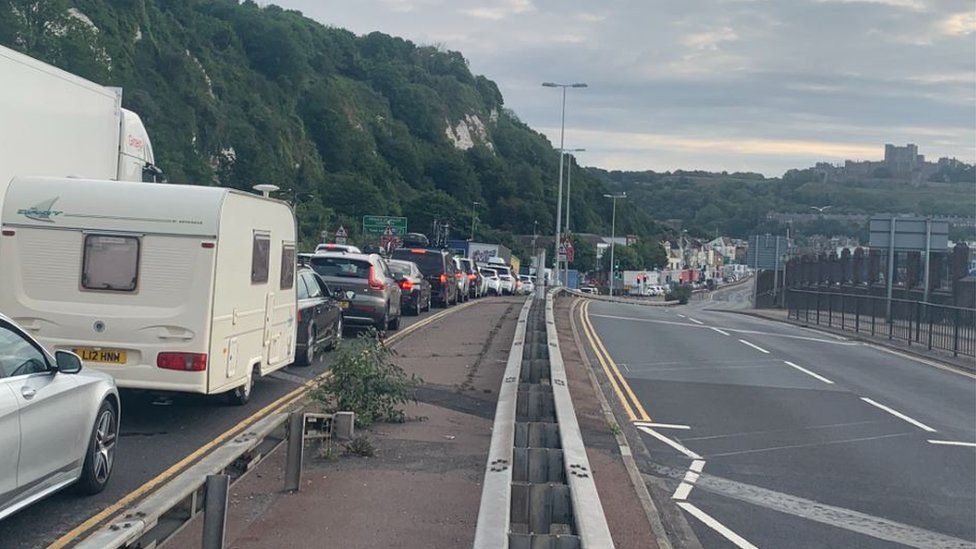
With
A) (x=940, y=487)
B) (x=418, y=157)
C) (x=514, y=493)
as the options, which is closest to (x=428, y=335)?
(x=940, y=487)

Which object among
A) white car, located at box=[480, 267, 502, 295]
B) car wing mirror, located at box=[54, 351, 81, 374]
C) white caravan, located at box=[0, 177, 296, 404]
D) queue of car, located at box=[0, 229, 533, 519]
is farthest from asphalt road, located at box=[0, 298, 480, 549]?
white car, located at box=[480, 267, 502, 295]

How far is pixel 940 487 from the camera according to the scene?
11.5 metres

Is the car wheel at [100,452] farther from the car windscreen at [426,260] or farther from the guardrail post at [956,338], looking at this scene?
the car windscreen at [426,260]

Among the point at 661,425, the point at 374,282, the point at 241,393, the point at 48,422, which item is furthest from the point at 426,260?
the point at 48,422

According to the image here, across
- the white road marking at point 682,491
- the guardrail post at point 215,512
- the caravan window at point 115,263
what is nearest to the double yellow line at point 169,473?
the guardrail post at point 215,512

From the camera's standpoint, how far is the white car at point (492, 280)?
56.2 meters

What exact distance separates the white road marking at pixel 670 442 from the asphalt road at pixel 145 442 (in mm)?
4670

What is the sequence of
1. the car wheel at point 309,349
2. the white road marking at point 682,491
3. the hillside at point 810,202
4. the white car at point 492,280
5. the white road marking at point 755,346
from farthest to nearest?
1. the hillside at point 810,202
2. the white car at point 492,280
3. the white road marking at point 755,346
4. the car wheel at point 309,349
5. the white road marking at point 682,491

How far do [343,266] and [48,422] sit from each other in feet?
50.1

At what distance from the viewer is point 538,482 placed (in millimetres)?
8023

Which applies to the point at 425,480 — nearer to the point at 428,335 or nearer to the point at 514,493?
the point at 514,493

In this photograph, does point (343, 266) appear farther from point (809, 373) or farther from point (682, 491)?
point (682, 491)

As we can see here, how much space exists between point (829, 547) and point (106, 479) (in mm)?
5748

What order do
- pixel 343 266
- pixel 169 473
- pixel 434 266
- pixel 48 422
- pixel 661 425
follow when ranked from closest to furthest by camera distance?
pixel 48 422 < pixel 169 473 < pixel 661 425 < pixel 343 266 < pixel 434 266
